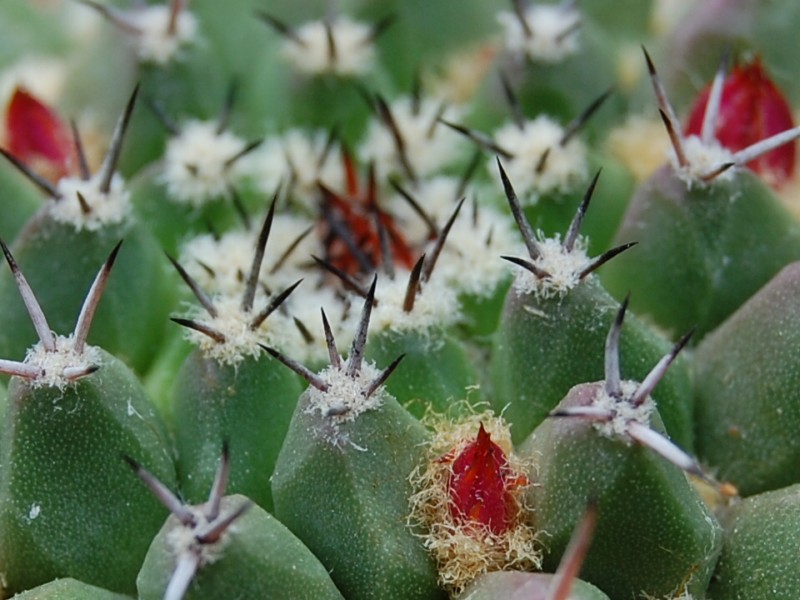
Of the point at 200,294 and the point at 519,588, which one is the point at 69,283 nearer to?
the point at 200,294

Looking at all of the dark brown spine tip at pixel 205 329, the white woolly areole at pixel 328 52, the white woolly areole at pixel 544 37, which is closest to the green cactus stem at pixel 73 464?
the dark brown spine tip at pixel 205 329

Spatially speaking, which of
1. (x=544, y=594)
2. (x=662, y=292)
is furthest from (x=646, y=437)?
(x=662, y=292)

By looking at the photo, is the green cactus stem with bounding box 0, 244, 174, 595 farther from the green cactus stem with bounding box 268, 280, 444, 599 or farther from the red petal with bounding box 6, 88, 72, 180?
the red petal with bounding box 6, 88, 72, 180

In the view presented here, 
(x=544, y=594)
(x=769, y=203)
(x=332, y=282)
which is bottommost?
(x=544, y=594)

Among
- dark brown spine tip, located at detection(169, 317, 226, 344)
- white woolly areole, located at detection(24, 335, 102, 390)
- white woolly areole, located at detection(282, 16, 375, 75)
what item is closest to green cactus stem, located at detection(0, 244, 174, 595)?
white woolly areole, located at detection(24, 335, 102, 390)

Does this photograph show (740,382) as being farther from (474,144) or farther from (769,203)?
(474,144)

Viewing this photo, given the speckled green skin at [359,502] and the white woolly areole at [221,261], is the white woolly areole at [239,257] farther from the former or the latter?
the speckled green skin at [359,502]
